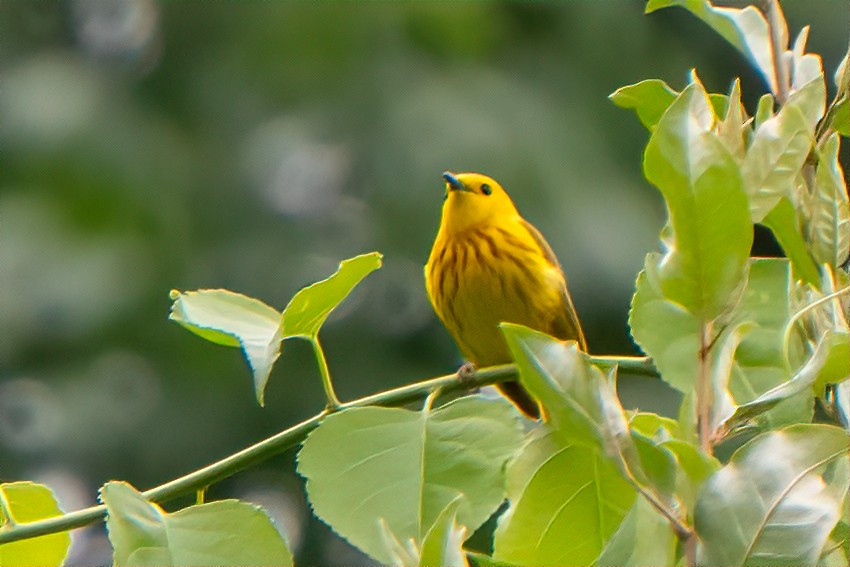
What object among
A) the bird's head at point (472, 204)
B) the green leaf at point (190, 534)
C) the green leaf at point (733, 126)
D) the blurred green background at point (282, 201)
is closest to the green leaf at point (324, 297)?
the green leaf at point (190, 534)

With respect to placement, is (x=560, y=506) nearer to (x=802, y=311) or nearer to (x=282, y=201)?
(x=802, y=311)

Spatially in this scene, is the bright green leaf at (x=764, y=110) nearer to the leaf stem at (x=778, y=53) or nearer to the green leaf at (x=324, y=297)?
the leaf stem at (x=778, y=53)

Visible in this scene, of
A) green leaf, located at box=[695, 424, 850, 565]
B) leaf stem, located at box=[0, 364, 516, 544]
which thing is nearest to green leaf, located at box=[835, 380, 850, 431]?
green leaf, located at box=[695, 424, 850, 565]

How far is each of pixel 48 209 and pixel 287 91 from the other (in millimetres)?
1299

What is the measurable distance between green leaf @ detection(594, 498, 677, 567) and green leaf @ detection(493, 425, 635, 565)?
0.11m

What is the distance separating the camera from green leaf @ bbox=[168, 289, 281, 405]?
2.18 ft

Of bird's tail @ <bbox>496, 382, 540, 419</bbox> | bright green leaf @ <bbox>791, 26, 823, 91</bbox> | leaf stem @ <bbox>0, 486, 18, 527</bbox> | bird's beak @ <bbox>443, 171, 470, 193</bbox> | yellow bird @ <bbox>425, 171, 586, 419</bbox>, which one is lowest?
bird's tail @ <bbox>496, 382, 540, 419</bbox>

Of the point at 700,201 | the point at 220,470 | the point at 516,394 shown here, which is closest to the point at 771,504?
the point at 700,201

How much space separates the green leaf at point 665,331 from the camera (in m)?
0.56

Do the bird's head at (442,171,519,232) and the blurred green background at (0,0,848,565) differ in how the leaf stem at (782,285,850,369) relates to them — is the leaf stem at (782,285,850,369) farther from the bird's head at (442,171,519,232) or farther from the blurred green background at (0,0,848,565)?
the blurred green background at (0,0,848,565)

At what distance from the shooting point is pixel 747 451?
1.63 feet

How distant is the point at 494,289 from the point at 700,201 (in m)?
1.49

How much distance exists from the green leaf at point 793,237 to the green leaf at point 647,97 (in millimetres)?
102

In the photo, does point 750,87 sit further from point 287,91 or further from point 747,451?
point 747,451
